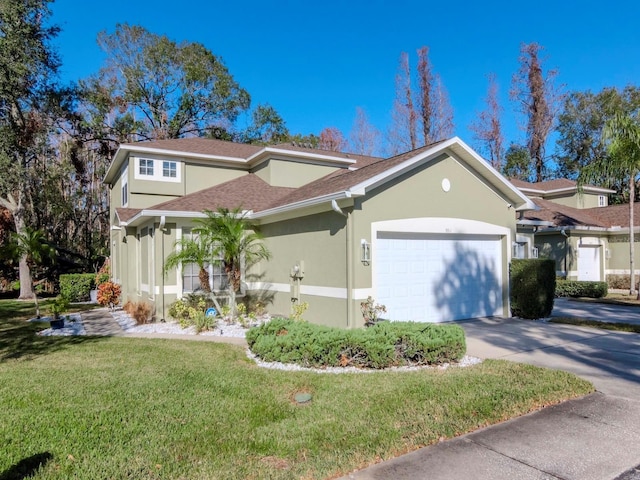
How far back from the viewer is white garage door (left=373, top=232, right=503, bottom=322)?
9.80 meters

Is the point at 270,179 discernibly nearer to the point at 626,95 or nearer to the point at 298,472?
the point at 298,472

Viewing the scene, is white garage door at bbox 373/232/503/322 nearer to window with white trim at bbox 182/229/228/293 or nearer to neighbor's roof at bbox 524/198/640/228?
window with white trim at bbox 182/229/228/293

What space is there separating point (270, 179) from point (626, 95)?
31.1m

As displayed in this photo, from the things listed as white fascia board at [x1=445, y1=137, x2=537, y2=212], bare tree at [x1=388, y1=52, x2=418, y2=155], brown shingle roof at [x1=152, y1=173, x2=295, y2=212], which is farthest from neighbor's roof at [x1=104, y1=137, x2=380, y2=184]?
bare tree at [x1=388, y1=52, x2=418, y2=155]

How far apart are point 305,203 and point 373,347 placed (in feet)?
13.8

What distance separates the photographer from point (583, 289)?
1709cm

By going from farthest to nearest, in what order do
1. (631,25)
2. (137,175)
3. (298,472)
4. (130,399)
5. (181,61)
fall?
(181,61), (631,25), (137,175), (130,399), (298,472)

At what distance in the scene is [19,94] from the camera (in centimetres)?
2088

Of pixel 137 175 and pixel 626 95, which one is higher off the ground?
pixel 626 95

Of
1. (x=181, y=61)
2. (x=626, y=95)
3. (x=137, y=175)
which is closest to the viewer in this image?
(x=137, y=175)

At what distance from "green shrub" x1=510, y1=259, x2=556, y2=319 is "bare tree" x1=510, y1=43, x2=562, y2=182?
27.4 meters

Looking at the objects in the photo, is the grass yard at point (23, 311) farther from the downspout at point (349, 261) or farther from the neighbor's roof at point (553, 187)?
the neighbor's roof at point (553, 187)

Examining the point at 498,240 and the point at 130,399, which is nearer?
the point at 130,399

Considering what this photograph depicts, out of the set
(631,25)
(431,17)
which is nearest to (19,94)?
(431,17)
